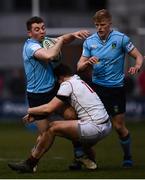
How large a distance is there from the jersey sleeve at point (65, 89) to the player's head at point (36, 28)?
96 cm

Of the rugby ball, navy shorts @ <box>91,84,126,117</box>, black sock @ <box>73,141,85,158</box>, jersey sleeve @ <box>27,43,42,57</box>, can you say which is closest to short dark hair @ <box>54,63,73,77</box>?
the rugby ball

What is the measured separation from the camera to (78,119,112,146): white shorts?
12632mm

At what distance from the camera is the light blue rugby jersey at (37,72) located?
13133mm

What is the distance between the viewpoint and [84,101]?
1268cm

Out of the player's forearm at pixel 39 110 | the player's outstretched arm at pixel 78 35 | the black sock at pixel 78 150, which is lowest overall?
the black sock at pixel 78 150

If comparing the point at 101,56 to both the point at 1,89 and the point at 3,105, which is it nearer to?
the point at 3,105

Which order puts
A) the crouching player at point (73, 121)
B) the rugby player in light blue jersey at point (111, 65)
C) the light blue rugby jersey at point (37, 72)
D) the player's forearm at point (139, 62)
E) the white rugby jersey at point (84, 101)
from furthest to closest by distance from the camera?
the rugby player in light blue jersey at point (111, 65) < the player's forearm at point (139, 62) < the light blue rugby jersey at point (37, 72) < the white rugby jersey at point (84, 101) < the crouching player at point (73, 121)

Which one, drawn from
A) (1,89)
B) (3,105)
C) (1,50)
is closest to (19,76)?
(1,89)

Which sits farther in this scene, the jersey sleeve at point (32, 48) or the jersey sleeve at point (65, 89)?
the jersey sleeve at point (32, 48)

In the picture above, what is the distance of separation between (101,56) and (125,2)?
26590 millimetres

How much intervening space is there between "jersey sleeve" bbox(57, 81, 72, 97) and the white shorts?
45cm

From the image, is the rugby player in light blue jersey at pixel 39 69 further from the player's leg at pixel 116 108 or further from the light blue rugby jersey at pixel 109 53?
the player's leg at pixel 116 108

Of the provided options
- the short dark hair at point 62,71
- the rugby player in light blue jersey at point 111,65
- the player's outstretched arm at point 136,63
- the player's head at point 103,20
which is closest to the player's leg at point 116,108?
the rugby player in light blue jersey at point 111,65

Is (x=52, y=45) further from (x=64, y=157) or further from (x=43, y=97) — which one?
(x=64, y=157)
